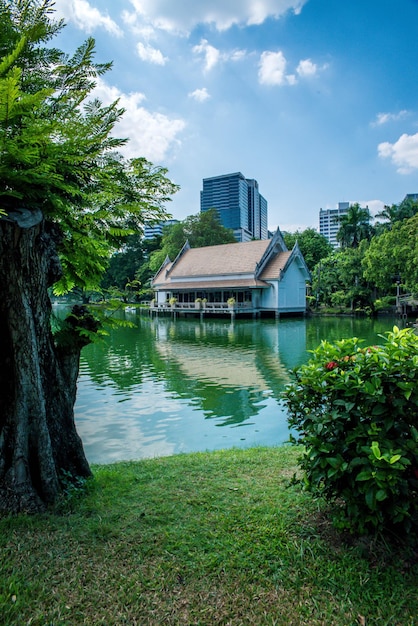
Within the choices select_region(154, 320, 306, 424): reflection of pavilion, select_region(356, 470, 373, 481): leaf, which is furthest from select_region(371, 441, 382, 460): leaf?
select_region(154, 320, 306, 424): reflection of pavilion

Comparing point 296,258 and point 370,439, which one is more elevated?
point 296,258

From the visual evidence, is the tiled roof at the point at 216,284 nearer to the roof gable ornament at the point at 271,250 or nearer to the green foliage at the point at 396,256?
the roof gable ornament at the point at 271,250

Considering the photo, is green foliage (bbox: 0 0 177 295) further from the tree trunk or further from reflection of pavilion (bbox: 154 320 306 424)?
reflection of pavilion (bbox: 154 320 306 424)

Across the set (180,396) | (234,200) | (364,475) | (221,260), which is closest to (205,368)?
(180,396)

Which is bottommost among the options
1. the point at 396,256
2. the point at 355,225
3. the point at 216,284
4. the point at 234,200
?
the point at 216,284

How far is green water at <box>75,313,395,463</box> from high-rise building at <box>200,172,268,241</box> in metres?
79.9

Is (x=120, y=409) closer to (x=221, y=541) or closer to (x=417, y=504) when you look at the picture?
(x=221, y=541)

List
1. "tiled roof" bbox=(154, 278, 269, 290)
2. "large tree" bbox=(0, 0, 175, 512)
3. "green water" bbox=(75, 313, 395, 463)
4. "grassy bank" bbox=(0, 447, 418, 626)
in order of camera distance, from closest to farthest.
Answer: "grassy bank" bbox=(0, 447, 418, 626) < "large tree" bbox=(0, 0, 175, 512) < "green water" bbox=(75, 313, 395, 463) < "tiled roof" bbox=(154, 278, 269, 290)

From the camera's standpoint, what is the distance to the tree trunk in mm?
2758

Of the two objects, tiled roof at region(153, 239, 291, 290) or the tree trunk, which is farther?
tiled roof at region(153, 239, 291, 290)

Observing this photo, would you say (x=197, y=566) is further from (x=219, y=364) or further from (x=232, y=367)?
(x=219, y=364)

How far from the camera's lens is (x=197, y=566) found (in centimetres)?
→ 229

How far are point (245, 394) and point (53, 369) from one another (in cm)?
631

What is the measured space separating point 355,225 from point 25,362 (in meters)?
45.0
